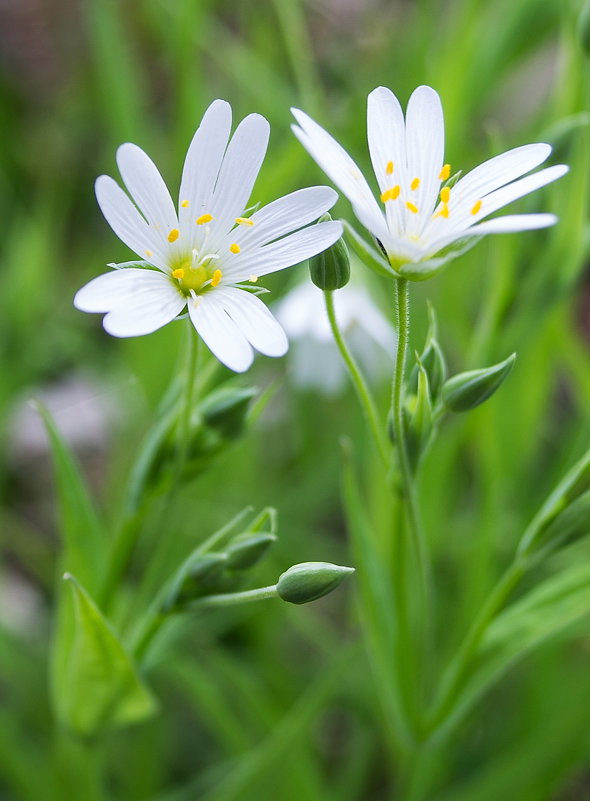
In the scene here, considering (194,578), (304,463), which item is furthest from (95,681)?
(304,463)

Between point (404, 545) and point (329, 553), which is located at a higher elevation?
point (404, 545)

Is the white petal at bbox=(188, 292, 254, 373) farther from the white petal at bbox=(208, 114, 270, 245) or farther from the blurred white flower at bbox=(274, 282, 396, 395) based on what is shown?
the blurred white flower at bbox=(274, 282, 396, 395)

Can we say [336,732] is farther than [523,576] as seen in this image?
Yes

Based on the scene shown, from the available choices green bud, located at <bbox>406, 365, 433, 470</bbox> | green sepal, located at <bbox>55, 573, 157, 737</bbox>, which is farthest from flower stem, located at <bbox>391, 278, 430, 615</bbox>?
green sepal, located at <bbox>55, 573, 157, 737</bbox>

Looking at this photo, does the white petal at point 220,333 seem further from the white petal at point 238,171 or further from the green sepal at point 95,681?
the green sepal at point 95,681

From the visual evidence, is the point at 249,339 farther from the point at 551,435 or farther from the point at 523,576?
the point at 551,435

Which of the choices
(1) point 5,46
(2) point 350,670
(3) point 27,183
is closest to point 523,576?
(2) point 350,670

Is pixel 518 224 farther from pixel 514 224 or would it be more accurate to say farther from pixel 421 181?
pixel 421 181

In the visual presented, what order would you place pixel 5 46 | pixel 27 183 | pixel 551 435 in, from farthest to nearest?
pixel 5 46, pixel 27 183, pixel 551 435

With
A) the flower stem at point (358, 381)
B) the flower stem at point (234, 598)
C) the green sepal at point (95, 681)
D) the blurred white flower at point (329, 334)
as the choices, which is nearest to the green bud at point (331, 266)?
the flower stem at point (358, 381)
